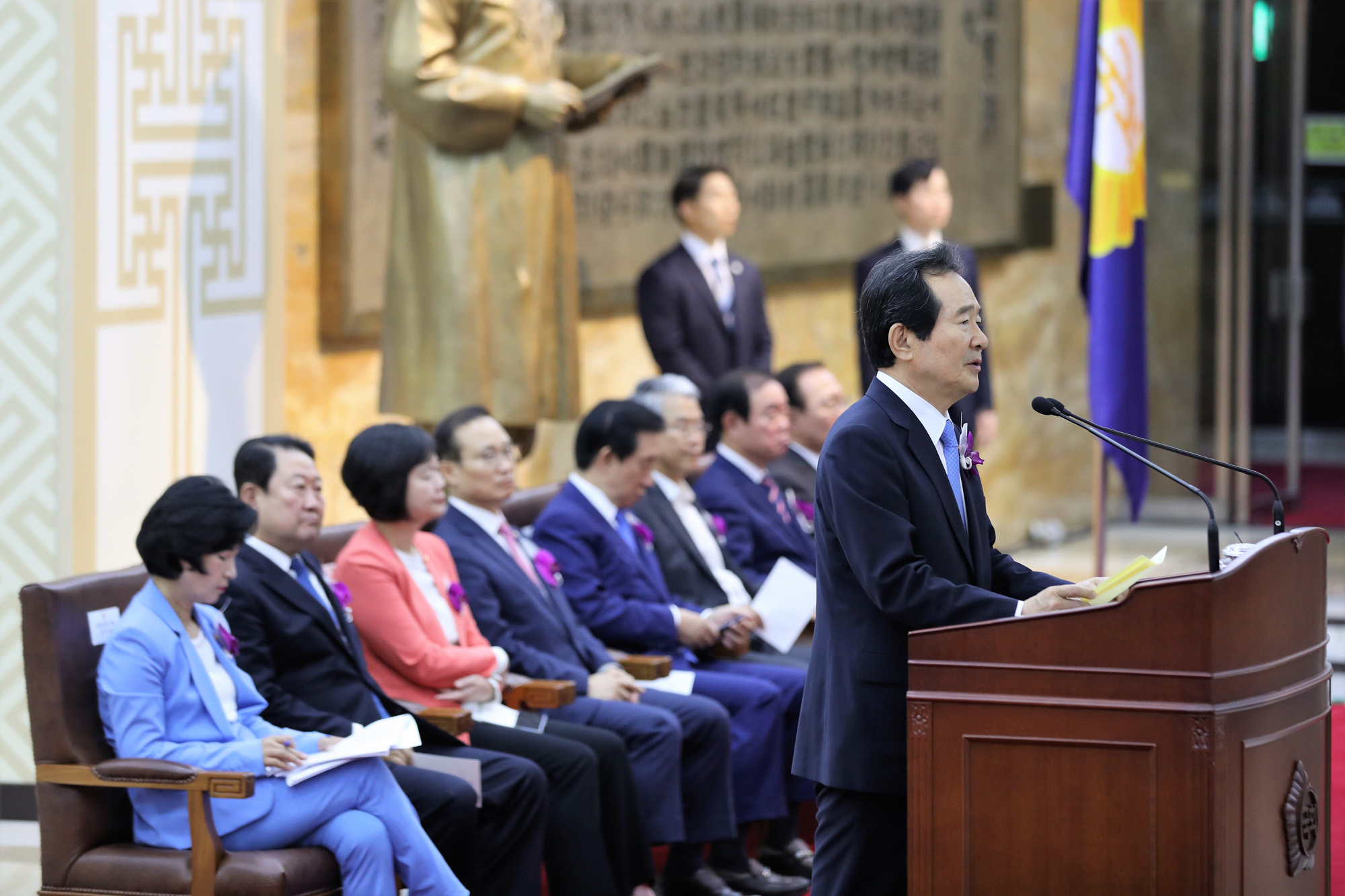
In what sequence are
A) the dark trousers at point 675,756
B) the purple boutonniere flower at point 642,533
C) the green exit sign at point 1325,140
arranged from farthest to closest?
the green exit sign at point 1325,140 < the purple boutonniere flower at point 642,533 < the dark trousers at point 675,756

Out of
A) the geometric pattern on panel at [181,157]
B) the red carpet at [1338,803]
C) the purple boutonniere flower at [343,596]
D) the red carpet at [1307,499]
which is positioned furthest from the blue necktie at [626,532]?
the red carpet at [1307,499]

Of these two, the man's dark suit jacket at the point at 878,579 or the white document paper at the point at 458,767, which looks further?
the white document paper at the point at 458,767

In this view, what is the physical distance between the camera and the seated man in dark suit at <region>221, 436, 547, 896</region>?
133 inches

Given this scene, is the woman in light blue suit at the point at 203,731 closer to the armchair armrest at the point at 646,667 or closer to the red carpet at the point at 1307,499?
the armchair armrest at the point at 646,667

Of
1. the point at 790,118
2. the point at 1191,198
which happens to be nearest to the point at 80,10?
the point at 790,118

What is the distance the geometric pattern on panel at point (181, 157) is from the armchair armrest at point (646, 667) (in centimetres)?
138

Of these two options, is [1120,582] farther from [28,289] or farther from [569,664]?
[28,289]

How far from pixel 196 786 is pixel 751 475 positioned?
7.09ft

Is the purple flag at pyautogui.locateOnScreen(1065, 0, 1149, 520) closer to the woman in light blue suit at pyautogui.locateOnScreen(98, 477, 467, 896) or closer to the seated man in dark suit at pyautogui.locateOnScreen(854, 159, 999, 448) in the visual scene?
the seated man in dark suit at pyautogui.locateOnScreen(854, 159, 999, 448)

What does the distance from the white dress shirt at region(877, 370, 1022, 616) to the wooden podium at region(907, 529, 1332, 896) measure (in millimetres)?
315

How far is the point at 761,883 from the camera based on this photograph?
13.5 feet

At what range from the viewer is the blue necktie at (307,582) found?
3.48 m

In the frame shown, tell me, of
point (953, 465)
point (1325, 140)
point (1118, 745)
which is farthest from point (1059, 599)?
point (1325, 140)

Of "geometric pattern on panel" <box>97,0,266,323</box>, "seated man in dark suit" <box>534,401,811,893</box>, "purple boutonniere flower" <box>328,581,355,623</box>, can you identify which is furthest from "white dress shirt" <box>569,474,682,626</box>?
"geometric pattern on panel" <box>97,0,266,323</box>
